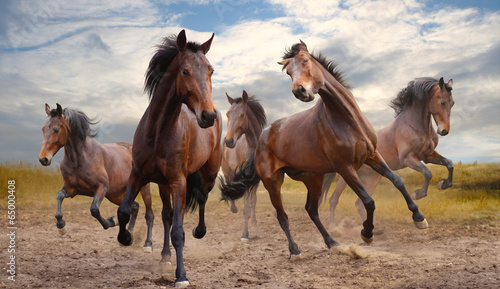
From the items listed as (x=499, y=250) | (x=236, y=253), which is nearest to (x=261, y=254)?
(x=236, y=253)

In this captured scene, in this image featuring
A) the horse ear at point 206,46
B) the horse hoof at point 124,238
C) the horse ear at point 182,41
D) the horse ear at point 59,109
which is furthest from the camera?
the horse ear at point 59,109

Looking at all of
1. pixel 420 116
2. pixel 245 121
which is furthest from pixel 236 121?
pixel 420 116

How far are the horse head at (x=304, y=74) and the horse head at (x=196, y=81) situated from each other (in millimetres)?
1136

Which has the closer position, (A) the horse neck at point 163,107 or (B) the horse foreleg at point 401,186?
(A) the horse neck at point 163,107

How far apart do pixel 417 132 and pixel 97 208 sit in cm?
629

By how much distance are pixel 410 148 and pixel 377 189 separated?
5.77ft

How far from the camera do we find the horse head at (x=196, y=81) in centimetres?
411

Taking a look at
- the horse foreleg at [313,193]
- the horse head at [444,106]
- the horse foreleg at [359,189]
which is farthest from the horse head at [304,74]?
the horse head at [444,106]

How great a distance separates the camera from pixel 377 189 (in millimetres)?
9977

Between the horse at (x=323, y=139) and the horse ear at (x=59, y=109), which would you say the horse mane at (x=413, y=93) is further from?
the horse ear at (x=59, y=109)

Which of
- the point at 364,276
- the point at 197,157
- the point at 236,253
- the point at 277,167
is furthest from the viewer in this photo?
the point at 236,253

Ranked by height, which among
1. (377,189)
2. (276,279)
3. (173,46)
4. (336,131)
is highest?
(173,46)

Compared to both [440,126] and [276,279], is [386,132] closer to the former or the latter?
[440,126]

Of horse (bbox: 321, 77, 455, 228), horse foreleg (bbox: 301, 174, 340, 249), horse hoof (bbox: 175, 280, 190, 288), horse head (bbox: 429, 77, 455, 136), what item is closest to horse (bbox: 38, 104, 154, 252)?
horse foreleg (bbox: 301, 174, 340, 249)
